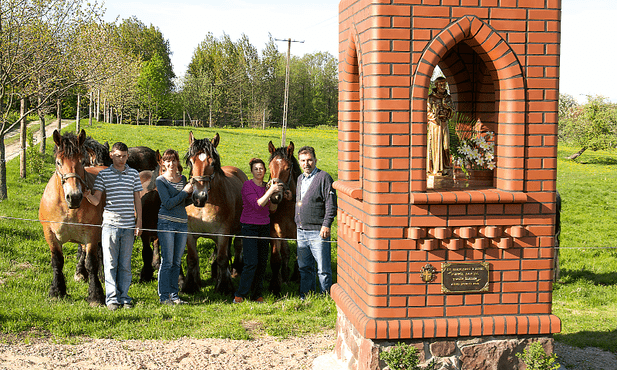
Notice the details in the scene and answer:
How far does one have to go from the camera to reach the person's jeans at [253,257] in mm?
7352

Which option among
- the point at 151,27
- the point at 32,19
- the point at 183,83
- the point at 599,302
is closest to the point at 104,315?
the point at 599,302

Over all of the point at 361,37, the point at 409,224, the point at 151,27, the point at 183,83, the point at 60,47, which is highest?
the point at 151,27

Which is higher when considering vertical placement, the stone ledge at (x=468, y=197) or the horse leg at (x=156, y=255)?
the stone ledge at (x=468, y=197)

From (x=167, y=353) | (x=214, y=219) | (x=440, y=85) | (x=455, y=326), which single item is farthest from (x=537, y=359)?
(x=214, y=219)

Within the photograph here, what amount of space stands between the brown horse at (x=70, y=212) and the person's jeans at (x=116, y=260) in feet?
0.81

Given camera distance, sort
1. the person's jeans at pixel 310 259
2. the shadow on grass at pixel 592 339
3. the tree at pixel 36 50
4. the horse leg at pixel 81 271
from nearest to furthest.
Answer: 1. the shadow on grass at pixel 592 339
2. the person's jeans at pixel 310 259
3. the horse leg at pixel 81 271
4. the tree at pixel 36 50

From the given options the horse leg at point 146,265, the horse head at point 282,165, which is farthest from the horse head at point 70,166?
the horse head at point 282,165

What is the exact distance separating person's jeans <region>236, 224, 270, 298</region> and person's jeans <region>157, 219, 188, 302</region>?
0.84m

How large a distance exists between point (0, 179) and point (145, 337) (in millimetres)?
9928

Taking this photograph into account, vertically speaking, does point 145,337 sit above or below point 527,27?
below

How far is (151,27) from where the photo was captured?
70.5m

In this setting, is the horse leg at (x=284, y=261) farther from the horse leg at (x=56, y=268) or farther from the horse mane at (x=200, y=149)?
the horse leg at (x=56, y=268)

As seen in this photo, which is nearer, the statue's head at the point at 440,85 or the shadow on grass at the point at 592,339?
the statue's head at the point at 440,85

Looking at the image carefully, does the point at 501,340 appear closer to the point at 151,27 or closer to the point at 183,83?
the point at 183,83
